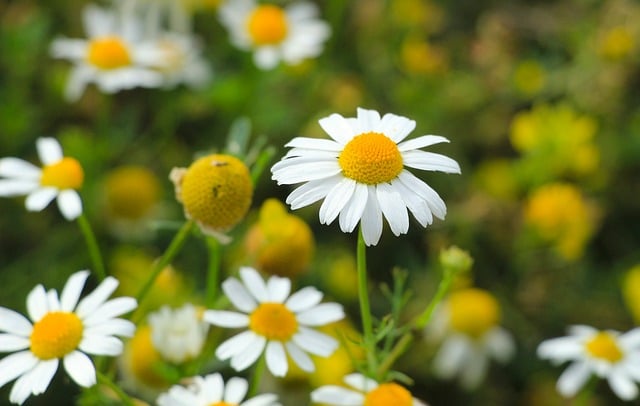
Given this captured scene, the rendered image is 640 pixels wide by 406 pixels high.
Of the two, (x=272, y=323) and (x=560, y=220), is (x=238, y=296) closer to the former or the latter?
(x=272, y=323)

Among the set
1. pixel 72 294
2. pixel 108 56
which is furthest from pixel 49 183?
pixel 108 56

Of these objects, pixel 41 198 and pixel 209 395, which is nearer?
pixel 209 395

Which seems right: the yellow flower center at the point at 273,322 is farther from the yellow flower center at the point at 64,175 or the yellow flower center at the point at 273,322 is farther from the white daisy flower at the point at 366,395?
the yellow flower center at the point at 64,175

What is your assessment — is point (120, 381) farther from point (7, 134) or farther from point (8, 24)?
point (8, 24)

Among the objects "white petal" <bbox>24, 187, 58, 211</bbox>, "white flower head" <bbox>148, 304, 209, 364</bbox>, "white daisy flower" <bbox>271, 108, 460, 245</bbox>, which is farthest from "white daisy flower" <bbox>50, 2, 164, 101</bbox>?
"white daisy flower" <bbox>271, 108, 460, 245</bbox>

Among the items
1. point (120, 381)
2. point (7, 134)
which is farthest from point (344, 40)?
point (120, 381)

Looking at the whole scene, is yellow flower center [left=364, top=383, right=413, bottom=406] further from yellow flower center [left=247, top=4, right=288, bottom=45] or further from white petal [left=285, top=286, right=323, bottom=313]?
yellow flower center [left=247, top=4, right=288, bottom=45]

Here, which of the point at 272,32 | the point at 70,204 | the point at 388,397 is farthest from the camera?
the point at 272,32
